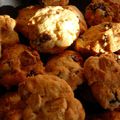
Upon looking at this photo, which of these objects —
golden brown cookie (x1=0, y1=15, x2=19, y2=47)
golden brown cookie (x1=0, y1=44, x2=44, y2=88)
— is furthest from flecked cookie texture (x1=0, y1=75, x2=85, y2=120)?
golden brown cookie (x1=0, y1=15, x2=19, y2=47)

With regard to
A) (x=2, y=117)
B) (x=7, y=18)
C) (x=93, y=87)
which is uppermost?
(x=7, y=18)

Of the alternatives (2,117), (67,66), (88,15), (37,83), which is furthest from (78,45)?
(2,117)

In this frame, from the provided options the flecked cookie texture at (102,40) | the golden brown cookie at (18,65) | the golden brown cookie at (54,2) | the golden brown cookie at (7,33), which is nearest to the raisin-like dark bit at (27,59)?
the golden brown cookie at (18,65)

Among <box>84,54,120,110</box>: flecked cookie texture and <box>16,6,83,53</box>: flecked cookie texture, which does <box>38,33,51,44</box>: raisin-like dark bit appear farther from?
<box>84,54,120,110</box>: flecked cookie texture

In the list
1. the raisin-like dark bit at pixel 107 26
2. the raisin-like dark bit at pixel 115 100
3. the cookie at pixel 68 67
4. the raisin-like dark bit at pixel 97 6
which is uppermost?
the raisin-like dark bit at pixel 97 6

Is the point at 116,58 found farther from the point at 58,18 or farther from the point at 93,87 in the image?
the point at 58,18

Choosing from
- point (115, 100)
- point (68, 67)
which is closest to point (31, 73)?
point (68, 67)

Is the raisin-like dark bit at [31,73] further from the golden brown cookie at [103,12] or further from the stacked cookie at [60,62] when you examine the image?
the golden brown cookie at [103,12]
